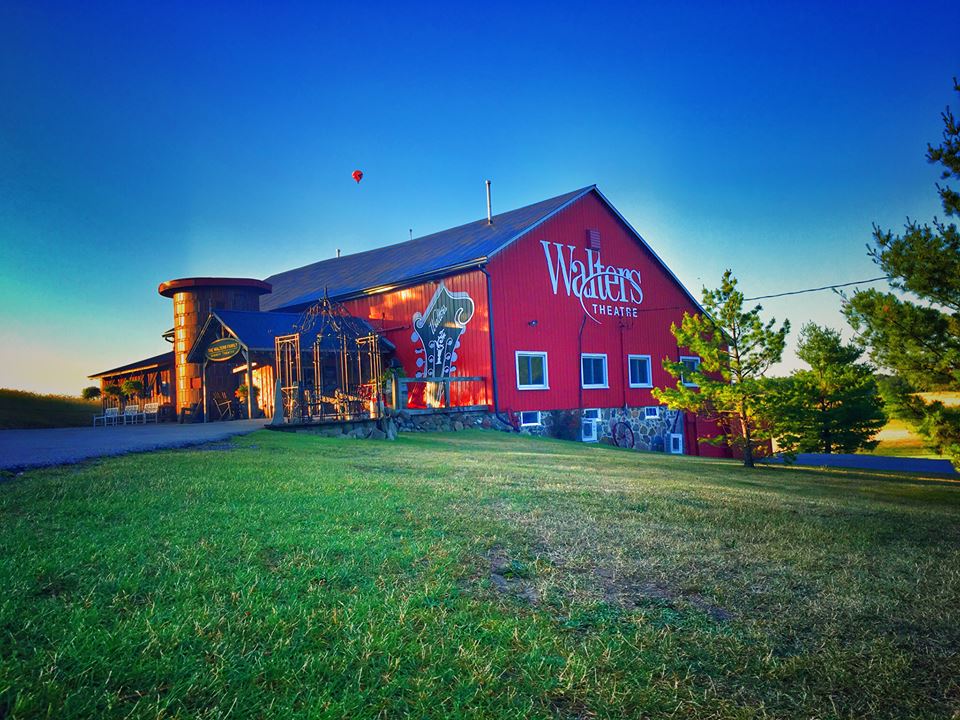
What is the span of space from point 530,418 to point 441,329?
4322mm

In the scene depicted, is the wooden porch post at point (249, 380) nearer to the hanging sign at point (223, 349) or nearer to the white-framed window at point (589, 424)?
the hanging sign at point (223, 349)

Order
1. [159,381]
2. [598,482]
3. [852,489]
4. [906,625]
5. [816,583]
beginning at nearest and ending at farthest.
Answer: [906,625], [816,583], [598,482], [852,489], [159,381]

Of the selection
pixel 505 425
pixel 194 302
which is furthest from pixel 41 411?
pixel 505 425

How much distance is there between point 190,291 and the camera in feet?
77.8

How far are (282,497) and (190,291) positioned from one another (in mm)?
19500

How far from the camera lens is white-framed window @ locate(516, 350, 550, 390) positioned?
2116 cm

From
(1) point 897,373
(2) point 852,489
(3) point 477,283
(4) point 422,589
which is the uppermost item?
(3) point 477,283

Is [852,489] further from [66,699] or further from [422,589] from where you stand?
[66,699]

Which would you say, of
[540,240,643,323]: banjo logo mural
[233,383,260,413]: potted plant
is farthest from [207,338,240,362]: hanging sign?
[540,240,643,323]: banjo logo mural

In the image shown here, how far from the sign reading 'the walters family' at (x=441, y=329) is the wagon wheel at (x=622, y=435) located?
656 centimetres

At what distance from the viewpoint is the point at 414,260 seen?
25.5 metres

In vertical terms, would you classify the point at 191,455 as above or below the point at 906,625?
above

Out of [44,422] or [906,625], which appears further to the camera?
[44,422]

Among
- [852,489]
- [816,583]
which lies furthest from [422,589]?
[852,489]
